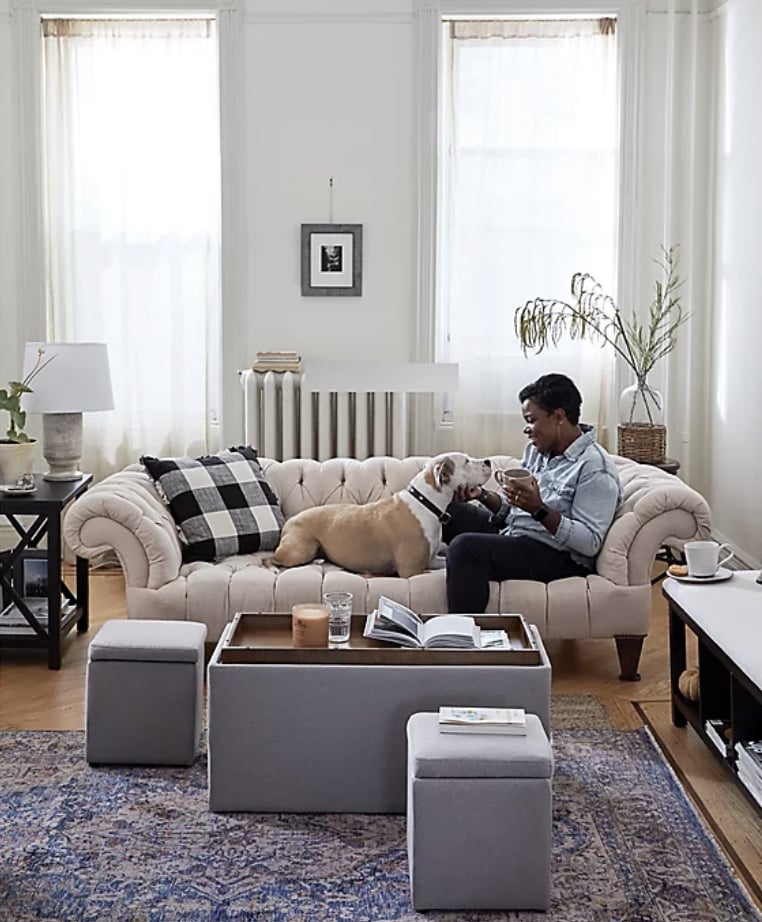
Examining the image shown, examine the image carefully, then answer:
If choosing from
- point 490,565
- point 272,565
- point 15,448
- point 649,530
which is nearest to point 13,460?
point 15,448

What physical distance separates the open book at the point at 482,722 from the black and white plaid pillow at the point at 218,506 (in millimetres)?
1702

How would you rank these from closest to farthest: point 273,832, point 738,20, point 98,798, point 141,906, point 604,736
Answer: point 141,906 → point 273,832 → point 98,798 → point 604,736 → point 738,20

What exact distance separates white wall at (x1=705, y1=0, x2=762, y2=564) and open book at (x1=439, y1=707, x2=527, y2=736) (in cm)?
256

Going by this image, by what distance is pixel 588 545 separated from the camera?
394 centimetres

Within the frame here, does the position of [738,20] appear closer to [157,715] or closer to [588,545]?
[588,545]

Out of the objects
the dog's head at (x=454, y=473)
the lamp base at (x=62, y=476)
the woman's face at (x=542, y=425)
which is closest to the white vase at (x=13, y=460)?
the lamp base at (x=62, y=476)

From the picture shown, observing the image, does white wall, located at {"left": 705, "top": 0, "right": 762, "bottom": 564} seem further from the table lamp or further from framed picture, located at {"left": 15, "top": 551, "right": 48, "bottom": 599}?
framed picture, located at {"left": 15, "top": 551, "right": 48, "bottom": 599}

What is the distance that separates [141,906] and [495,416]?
3.55 metres

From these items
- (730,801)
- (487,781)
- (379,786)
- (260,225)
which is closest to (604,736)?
(730,801)

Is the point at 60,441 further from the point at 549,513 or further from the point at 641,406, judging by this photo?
the point at 641,406

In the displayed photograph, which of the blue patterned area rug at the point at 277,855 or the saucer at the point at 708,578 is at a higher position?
the saucer at the point at 708,578

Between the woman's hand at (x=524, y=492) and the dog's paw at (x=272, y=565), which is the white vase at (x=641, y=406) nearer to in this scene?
the woman's hand at (x=524, y=492)

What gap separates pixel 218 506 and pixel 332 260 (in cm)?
176

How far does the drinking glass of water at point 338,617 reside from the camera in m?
3.12
